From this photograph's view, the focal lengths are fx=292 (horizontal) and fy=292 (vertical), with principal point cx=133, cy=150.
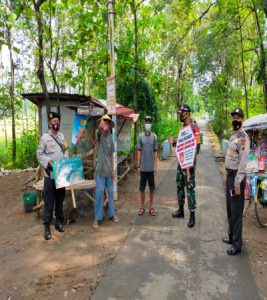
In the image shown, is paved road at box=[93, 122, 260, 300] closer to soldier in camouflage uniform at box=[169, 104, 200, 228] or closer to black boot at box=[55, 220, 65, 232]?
soldier in camouflage uniform at box=[169, 104, 200, 228]

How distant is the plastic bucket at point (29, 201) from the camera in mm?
6432

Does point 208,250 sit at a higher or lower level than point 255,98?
lower

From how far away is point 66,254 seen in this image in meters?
4.21

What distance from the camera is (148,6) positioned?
997 cm

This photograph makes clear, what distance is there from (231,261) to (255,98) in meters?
14.2

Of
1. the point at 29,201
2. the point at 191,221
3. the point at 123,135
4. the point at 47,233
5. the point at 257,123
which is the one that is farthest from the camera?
the point at 123,135

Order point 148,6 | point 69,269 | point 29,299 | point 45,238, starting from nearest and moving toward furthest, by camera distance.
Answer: point 29,299, point 69,269, point 45,238, point 148,6

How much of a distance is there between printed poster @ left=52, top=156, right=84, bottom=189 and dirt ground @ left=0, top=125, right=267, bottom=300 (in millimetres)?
880

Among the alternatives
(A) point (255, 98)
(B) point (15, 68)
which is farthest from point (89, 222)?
(A) point (255, 98)

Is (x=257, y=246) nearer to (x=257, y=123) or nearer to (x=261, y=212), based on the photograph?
(x=261, y=212)

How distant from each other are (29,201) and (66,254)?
2631 millimetres

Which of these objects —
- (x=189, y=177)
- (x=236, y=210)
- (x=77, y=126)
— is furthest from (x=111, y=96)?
(x=236, y=210)

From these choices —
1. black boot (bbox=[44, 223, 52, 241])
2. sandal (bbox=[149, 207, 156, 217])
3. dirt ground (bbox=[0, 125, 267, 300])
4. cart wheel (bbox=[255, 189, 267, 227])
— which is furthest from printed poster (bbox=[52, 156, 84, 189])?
cart wheel (bbox=[255, 189, 267, 227])

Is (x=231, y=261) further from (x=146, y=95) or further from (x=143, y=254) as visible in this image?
(x=146, y=95)
